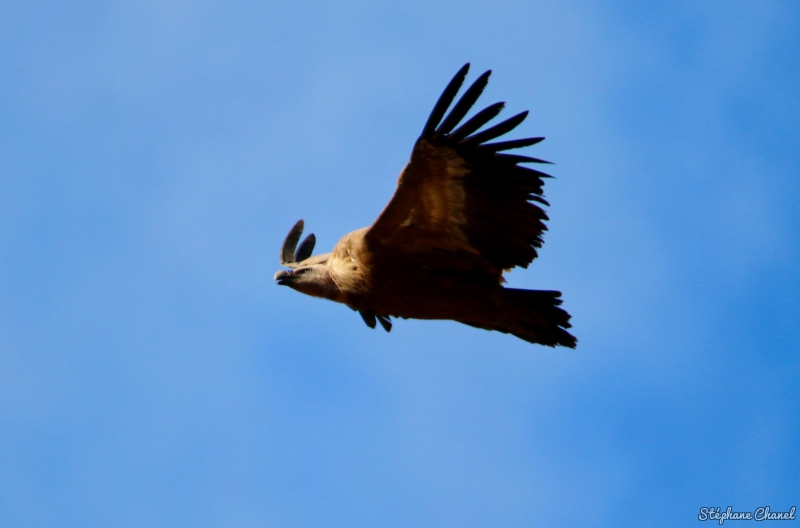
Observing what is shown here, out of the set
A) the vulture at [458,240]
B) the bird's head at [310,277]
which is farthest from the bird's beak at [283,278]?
the vulture at [458,240]

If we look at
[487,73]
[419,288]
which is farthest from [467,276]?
[487,73]

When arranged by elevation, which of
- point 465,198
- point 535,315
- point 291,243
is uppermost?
point 291,243

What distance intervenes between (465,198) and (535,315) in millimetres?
1111

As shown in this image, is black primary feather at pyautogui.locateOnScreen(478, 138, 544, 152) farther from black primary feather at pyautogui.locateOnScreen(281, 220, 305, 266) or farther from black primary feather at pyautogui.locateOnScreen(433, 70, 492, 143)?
black primary feather at pyautogui.locateOnScreen(281, 220, 305, 266)

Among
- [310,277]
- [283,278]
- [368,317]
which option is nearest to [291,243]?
[283,278]

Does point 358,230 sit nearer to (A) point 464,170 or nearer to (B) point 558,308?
(A) point 464,170

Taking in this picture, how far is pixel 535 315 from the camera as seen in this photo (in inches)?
356

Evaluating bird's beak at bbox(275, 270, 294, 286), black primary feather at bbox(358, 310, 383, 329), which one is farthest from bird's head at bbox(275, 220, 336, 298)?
black primary feather at bbox(358, 310, 383, 329)

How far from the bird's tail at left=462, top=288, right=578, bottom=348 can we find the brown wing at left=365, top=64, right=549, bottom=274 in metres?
0.25

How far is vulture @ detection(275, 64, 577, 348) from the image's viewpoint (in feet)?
28.5

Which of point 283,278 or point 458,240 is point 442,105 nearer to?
point 458,240

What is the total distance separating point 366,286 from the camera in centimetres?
916

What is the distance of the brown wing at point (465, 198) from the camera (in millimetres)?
8602

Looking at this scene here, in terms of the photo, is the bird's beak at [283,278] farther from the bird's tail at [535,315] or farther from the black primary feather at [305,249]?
the bird's tail at [535,315]
